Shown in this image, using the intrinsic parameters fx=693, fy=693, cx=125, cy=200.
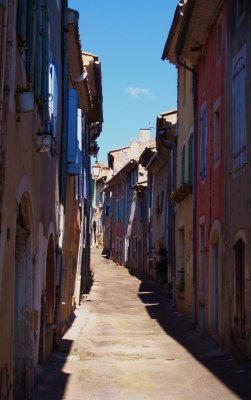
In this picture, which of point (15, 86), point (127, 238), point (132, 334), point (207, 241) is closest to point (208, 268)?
point (207, 241)

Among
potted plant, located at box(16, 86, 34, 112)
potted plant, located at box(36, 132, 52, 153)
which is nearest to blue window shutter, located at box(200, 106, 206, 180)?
potted plant, located at box(36, 132, 52, 153)

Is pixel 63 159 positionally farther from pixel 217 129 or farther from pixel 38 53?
pixel 38 53

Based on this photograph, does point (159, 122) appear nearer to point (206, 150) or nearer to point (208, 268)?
point (206, 150)

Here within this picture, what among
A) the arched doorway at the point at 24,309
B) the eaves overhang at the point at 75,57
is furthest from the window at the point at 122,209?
the arched doorway at the point at 24,309

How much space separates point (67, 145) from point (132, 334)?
4651 millimetres

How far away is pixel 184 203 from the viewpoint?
19438 millimetres

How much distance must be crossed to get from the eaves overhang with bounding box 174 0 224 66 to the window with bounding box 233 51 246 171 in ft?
7.78

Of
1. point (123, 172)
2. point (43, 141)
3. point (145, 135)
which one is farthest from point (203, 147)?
point (145, 135)

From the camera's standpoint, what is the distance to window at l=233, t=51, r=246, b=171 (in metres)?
11.2

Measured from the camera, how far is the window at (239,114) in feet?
Result: 36.7

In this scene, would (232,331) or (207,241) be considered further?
(207,241)

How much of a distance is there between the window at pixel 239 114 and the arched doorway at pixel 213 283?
2835 millimetres

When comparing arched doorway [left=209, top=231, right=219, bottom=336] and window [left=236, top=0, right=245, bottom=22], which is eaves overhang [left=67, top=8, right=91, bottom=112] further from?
arched doorway [left=209, top=231, right=219, bottom=336]

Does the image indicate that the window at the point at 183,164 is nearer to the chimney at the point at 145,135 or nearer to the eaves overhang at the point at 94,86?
the eaves overhang at the point at 94,86
